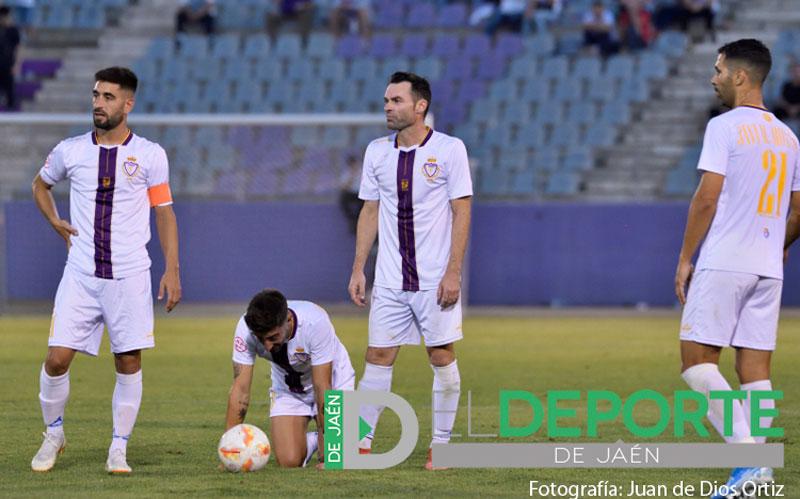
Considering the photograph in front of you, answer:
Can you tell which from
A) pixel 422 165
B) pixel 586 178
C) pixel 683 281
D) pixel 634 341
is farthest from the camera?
pixel 586 178

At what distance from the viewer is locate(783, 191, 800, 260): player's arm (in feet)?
22.3

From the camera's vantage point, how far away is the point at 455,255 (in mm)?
7555

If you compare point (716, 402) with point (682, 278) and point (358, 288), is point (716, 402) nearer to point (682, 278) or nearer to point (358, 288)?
point (682, 278)

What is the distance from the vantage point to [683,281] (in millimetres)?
6406

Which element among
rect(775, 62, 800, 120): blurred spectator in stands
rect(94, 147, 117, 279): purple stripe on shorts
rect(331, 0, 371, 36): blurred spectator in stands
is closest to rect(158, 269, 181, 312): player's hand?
rect(94, 147, 117, 279): purple stripe on shorts

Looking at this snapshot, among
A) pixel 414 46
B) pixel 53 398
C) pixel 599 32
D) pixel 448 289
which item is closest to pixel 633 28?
pixel 599 32

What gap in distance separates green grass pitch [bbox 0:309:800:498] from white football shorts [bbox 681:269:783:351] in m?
0.73

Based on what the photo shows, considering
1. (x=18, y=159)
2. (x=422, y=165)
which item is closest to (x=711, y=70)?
(x=18, y=159)

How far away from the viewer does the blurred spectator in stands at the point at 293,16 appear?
24.5 metres

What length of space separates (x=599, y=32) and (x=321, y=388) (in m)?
15.6

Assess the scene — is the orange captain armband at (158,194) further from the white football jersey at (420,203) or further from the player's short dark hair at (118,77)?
the white football jersey at (420,203)

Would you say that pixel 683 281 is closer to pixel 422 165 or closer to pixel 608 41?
pixel 422 165

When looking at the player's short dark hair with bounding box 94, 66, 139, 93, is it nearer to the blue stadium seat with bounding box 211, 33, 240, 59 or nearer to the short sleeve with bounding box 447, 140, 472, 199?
the short sleeve with bounding box 447, 140, 472, 199

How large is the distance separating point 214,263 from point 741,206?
41.9 feet
